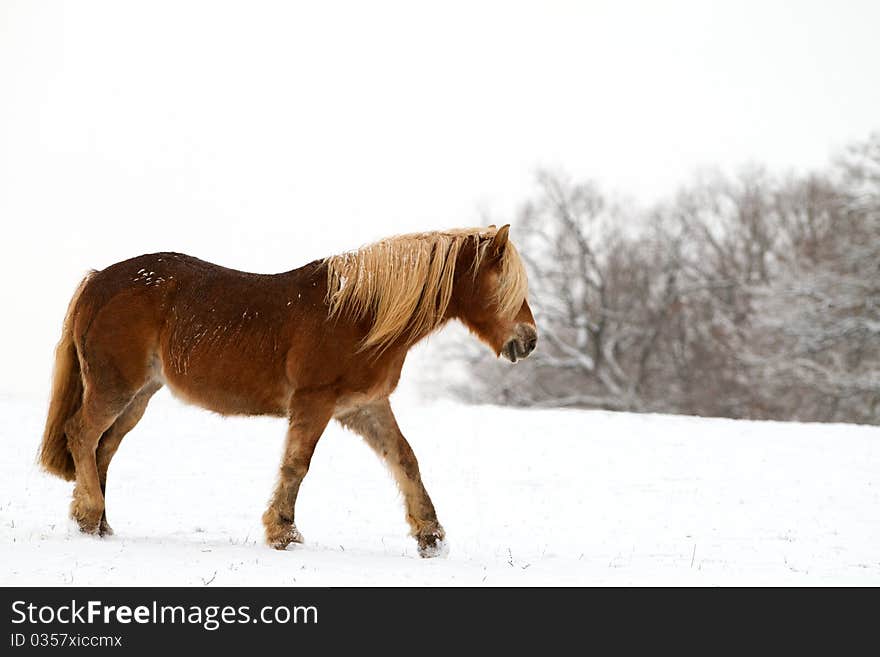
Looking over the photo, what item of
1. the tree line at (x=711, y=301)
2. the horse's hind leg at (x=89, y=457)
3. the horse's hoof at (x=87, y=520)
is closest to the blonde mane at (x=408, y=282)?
the horse's hind leg at (x=89, y=457)

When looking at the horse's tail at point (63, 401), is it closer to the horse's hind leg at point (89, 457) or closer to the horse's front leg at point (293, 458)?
the horse's hind leg at point (89, 457)

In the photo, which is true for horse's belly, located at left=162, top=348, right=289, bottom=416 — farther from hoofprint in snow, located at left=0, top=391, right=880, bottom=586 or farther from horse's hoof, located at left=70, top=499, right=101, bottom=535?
horse's hoof, located at left=70, top=499, right=101, bottom=535

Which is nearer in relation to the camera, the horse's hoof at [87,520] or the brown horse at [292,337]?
the brown horse at [292,337]

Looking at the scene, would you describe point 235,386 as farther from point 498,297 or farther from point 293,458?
point 498,297

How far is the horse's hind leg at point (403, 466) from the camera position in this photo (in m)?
7.63

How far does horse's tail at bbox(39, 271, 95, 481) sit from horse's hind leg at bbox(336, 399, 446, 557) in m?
2.13

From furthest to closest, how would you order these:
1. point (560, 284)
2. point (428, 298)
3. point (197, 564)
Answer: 1. point (560, 284)
2. point (428, 298)
3. point (197, 564)

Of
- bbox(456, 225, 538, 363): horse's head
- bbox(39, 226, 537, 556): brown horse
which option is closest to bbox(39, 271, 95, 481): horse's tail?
bbox(39, 226, 537, 556): brown horse

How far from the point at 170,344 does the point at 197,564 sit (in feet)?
6.09

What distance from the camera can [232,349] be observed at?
24.5ft

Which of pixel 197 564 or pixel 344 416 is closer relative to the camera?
pixel 197 564

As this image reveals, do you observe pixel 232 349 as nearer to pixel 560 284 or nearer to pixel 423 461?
pixel 423 461

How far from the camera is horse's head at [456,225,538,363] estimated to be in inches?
295
